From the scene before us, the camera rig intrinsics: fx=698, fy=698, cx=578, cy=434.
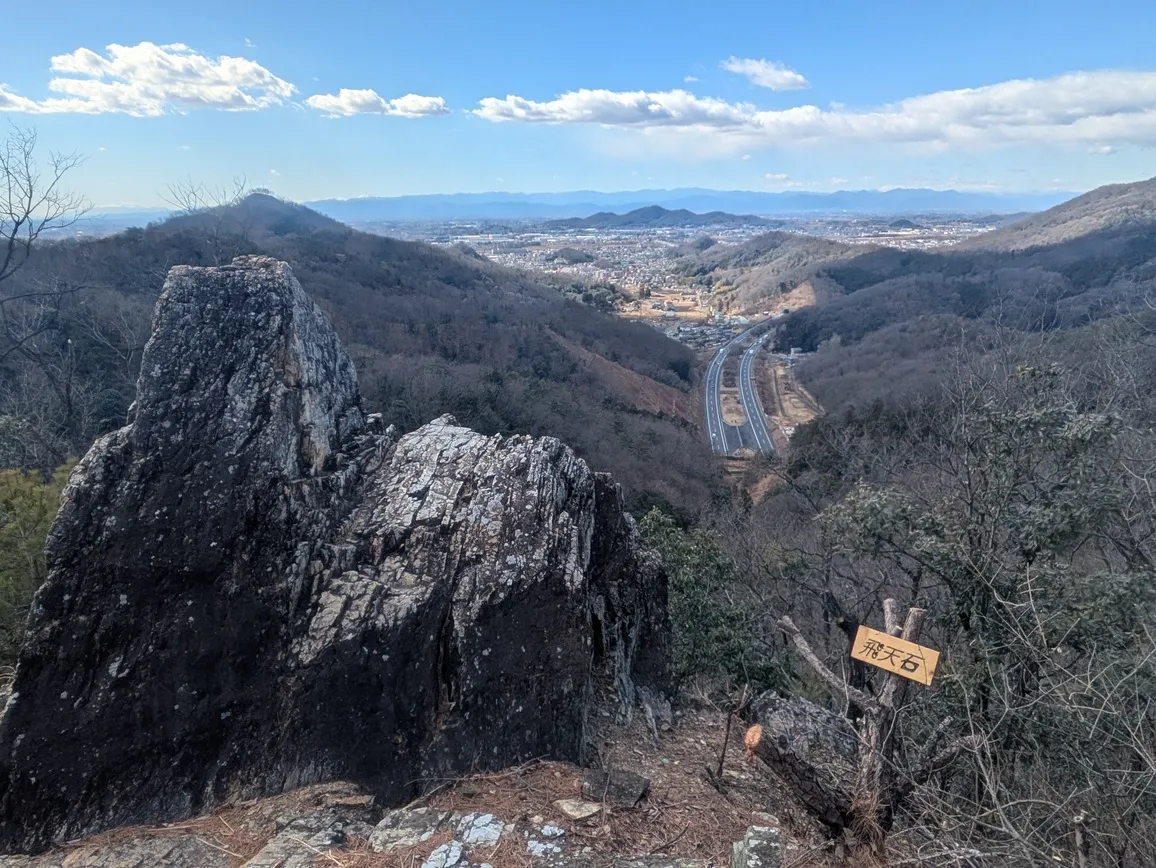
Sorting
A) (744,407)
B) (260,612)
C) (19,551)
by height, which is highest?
(260,612)

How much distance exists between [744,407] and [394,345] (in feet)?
80.6

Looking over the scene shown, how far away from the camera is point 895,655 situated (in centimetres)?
398

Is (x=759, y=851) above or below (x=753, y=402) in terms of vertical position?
above

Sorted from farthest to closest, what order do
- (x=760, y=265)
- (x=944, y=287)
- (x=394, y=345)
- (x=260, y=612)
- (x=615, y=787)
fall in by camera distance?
(x=760, y=265) < (x=944, y=287) < (x=394, y=345) < (x=260, y=612) < (x=615, y=787)

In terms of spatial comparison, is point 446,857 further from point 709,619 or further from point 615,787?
point 709,619

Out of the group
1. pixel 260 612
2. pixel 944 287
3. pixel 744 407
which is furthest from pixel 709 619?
pixel 944 287

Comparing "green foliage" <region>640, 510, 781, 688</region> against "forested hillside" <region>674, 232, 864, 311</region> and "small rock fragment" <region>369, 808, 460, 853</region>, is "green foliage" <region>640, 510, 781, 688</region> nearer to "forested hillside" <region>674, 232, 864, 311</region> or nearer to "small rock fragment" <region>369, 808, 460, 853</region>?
"small rock fragment" <region>369, 808, 460, 853</region>

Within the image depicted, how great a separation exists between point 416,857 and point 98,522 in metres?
3.18

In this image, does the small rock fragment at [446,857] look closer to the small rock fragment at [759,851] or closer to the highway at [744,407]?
the small rock fragment at [759,851]

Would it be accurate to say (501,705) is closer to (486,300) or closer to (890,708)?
(890,708)

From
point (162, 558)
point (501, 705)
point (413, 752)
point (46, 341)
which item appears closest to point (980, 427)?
point (501, 705)

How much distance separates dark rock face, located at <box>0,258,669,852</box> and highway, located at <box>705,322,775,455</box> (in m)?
32.8

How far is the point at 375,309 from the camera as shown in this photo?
44.1 meters

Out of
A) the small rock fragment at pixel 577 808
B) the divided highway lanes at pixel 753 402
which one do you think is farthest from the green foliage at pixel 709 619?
the divided highway lanes at pixel 753 402
